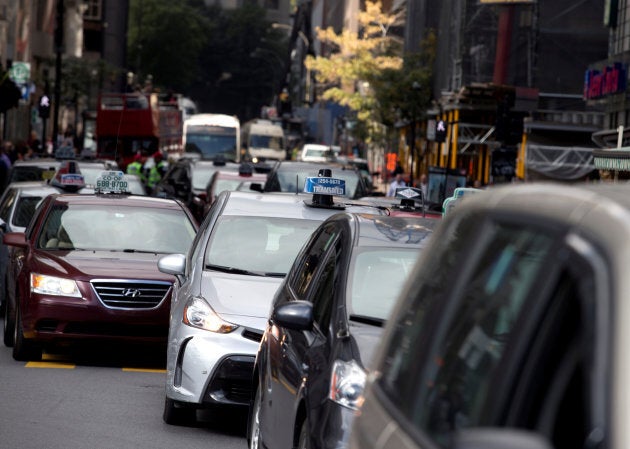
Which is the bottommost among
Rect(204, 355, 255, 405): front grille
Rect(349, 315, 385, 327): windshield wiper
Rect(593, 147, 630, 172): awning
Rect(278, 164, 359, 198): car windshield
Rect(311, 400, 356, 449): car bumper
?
Rect(204, 355, 255, 405): front grille

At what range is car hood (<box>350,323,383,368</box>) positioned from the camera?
5.65 meters

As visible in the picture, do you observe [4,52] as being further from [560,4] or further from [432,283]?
[432,283]

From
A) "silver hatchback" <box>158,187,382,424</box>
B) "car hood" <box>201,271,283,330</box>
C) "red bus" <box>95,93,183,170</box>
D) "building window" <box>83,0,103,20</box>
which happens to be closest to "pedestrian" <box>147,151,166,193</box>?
"red bus" <box>95,93,183,170</box>

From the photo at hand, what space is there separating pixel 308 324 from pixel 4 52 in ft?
174

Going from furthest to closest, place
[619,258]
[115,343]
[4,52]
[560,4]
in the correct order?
1. [4,52]
2. [560,4]
3. [115,343]
4. [619,258]

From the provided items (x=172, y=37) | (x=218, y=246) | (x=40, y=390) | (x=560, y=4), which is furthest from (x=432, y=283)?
(x=172, y=37)

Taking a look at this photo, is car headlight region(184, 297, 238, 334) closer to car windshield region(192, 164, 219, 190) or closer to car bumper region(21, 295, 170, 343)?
car bumper region(21, 295, 170, 343)

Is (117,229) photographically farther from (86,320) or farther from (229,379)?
(229,379)

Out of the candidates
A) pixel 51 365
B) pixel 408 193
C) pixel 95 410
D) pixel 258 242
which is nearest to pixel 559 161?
pixel 51 365

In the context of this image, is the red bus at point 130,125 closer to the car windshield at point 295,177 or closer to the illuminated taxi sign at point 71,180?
the car windshield at point 295,177

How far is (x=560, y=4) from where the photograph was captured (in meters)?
47.5

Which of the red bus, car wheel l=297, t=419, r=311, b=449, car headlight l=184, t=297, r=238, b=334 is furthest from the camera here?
the red bus

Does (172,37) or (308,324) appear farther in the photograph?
(172,37)

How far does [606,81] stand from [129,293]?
66.1 feet
